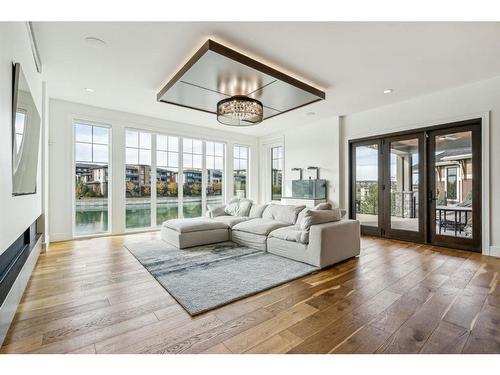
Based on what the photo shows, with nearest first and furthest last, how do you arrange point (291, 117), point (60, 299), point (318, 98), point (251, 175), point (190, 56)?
1. point (60, 299)
2. point (190, 56)
3. point (318, 98)
4. point (291, 117)
5. point (251, 175)

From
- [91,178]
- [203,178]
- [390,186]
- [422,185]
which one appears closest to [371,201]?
[390,186]

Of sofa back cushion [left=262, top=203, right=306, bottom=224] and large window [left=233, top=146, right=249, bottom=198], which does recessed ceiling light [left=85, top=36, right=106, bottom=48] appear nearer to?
sofa back cushion [left=262, top=203, right=306, bottom=224]

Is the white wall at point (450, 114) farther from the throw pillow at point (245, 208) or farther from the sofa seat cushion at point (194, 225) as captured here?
the sofa seat cushion at point (194, 225)

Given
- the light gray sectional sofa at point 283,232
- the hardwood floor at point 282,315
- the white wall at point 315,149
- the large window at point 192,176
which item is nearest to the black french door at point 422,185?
the white wall at point 315,149

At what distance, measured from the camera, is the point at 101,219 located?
5.42 meters

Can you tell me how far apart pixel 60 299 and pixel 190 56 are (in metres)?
3.04

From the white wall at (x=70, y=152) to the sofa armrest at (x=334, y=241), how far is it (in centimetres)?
441

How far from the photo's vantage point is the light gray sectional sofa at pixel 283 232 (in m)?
3.30

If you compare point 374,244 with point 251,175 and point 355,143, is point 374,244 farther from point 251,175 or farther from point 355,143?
point 251,175

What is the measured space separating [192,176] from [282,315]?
5.19 metres

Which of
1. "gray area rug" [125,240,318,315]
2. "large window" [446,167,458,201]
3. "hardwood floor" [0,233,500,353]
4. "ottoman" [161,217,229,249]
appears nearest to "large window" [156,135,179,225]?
"ottoman" [161,217,229,249]

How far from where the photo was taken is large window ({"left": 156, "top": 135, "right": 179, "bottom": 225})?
20.0 ft

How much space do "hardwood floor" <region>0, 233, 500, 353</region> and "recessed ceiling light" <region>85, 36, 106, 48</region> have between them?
2.74 meters
